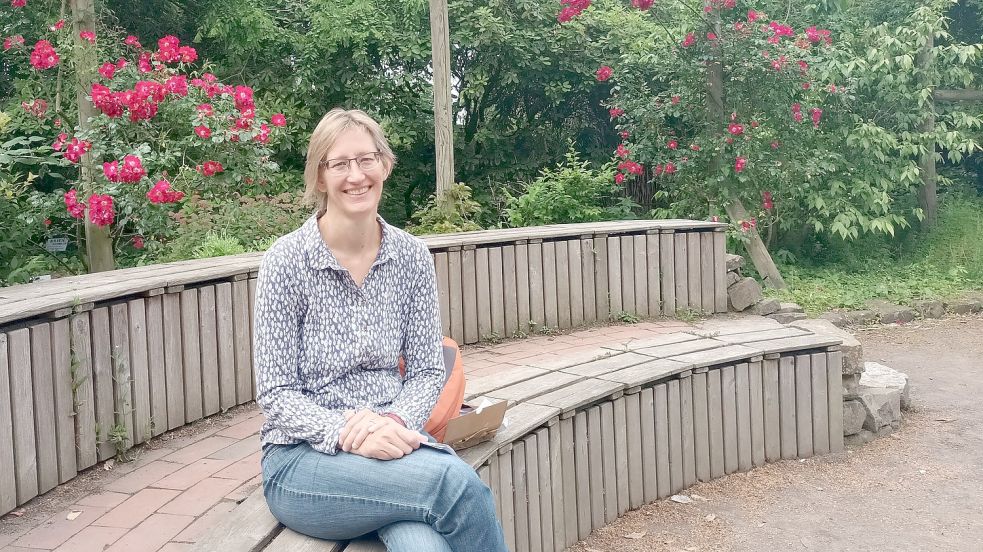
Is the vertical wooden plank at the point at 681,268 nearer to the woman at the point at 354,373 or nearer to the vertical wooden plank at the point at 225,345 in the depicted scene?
the vertical wooden plank at the point at 225,345

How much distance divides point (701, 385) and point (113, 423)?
2.92 metres

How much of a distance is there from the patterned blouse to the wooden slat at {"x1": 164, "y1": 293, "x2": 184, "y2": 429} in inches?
60.5

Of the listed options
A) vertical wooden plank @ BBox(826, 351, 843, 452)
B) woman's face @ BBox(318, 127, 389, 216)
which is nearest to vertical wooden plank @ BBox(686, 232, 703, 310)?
vertical wooden plank @ BBox(826, 351, 843, 452)

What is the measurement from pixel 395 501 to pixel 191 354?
2.12m

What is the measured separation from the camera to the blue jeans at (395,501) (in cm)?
248

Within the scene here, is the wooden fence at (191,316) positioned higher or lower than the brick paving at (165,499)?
higher


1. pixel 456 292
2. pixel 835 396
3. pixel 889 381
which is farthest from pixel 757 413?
pixel 456 292

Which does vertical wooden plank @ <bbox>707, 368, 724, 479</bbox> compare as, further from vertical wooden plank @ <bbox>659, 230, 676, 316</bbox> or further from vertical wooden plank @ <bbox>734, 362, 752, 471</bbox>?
vertical wooden plank @ <bbox>659, 230, 676, 316</bbox>

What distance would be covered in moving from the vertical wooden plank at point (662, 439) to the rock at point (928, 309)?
16.9 ft

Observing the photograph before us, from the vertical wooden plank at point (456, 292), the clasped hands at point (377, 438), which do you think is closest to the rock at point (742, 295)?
the vertical wooden plank at point (456, 292)

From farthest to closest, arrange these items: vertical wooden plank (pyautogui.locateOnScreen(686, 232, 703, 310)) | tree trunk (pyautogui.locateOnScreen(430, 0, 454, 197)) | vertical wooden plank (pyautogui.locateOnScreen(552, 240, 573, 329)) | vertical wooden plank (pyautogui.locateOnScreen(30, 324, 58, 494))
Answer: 1. tree trunk (pyautogui.locateOnScreen(430, 0, 454, 197))
2. vertical wooden plank (pyautogui.locateOnScreen(686, 232, 703, 310))
3. vertical wooden plank (pyautogui.locateOnScreen(552, 240, 573, 329))
4. vertical wooden plank (pyautogui.locateOnScreen(30, 324, 58, 494))

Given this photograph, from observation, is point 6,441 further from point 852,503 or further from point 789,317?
point 789,317

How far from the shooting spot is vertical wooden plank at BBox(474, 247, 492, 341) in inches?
240

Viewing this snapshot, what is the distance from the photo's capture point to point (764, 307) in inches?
283
